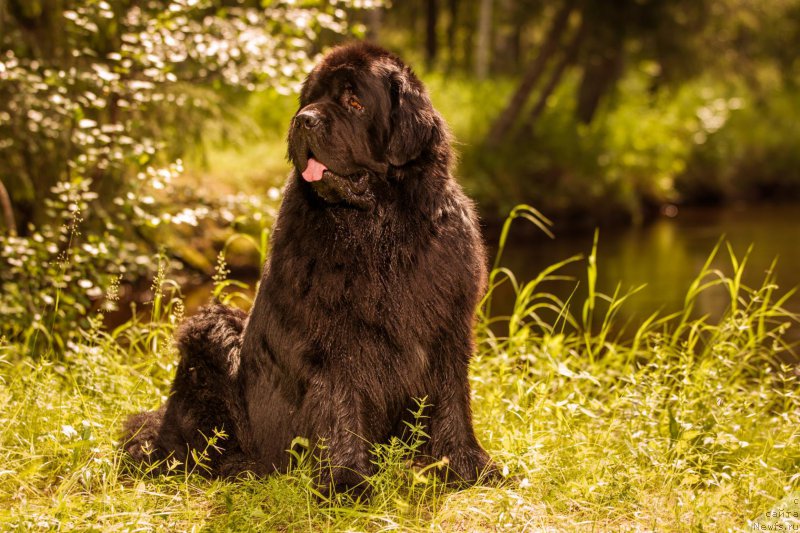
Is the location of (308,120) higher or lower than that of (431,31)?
lower

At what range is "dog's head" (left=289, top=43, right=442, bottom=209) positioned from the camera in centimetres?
306

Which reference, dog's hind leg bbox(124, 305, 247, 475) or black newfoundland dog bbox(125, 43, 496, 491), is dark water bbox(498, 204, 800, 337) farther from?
dog's hind leg bbox(124, 305, 247, 475)

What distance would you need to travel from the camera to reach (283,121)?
13.5 m

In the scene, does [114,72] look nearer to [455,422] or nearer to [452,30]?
[455,422]

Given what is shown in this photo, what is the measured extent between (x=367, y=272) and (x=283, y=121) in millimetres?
10701

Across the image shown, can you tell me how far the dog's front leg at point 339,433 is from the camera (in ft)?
10.4

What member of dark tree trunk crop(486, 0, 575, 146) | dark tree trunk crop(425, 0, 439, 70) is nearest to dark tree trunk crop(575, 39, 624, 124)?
dark tree trunk crop(486, 0, 575, 146)

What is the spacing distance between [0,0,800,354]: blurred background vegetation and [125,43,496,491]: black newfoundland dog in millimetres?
490

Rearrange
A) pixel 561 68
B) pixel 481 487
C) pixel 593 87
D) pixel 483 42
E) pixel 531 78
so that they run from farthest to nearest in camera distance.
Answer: pixel 483 42 → pixel 593 87 → pixel 561 68 → pixel 531 78 → pixel 481 487

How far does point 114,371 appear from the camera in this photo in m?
4.49

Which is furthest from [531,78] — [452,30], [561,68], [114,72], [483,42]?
[114,72]

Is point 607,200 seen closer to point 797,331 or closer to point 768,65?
point 768,65

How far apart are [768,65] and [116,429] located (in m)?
14.1

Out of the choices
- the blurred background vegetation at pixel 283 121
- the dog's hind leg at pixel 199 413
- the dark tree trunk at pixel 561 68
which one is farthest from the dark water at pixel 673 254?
the dog's hind leg at pixel 199 413
